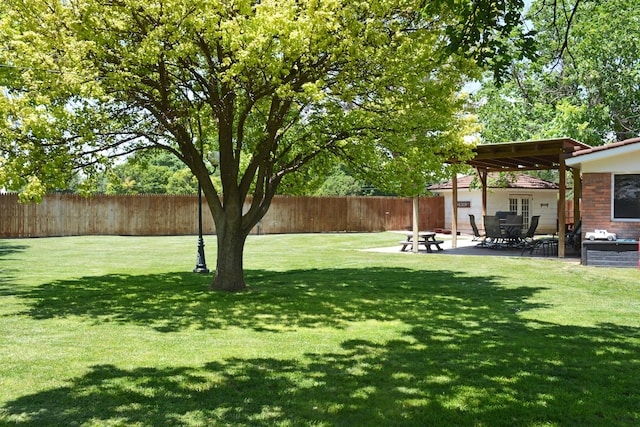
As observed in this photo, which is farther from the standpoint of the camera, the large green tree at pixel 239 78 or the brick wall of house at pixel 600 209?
the brick wall of house at pixel 600 209

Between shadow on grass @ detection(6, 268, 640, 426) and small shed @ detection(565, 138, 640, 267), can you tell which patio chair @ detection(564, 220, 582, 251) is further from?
shadow on grass @ detection(6, 268, 640, 426)

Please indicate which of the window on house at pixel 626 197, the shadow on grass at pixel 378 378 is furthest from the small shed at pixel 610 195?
the shadow on grass at pixel 378 378

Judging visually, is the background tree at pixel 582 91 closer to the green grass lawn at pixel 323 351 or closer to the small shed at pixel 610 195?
the small shed at pixel 610 195

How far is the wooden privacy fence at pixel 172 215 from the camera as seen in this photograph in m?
27.3

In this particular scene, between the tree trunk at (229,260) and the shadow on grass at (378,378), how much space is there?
1595 millimetres

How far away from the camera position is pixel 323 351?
624 centimetres

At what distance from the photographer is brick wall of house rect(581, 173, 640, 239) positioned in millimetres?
15508

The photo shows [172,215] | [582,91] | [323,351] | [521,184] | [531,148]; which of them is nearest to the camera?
[323,351]

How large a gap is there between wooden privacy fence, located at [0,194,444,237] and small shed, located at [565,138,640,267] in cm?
1929

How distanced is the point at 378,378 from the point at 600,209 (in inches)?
513

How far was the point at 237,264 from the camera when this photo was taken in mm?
11016

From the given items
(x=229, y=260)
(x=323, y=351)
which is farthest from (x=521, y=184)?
(x=323, y=351)

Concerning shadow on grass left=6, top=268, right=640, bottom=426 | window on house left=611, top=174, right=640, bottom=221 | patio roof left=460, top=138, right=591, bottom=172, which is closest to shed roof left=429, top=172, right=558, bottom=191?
patio roof left=460, top=138, right=591, bottom=172

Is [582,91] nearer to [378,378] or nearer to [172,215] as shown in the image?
[172,215]
